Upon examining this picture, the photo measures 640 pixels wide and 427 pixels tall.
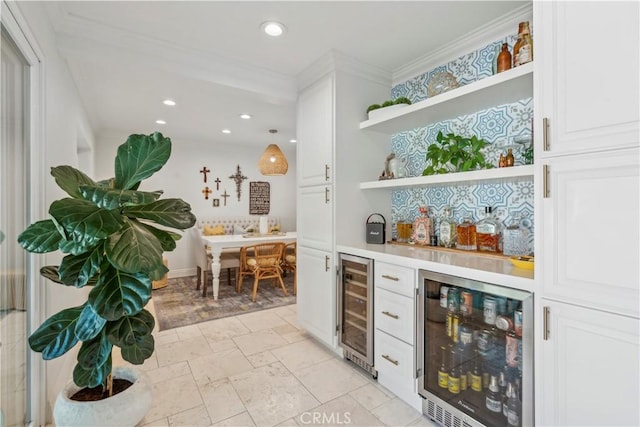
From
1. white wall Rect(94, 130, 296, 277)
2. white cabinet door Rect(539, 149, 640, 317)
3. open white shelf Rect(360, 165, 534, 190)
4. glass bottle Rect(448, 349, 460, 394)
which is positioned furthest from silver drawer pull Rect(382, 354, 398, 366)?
white wall Rect(94, 130, 296, 277)

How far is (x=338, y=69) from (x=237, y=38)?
784mm

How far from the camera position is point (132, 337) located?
4.13 ft

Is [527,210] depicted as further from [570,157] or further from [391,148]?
[391,148]

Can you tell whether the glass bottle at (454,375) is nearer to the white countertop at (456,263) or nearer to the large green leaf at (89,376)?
the white countertop at (456,263)

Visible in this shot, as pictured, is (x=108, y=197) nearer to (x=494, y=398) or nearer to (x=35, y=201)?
(x=35, y=201)

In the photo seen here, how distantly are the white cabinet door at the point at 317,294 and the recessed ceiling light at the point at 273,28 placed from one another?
1.67 metres

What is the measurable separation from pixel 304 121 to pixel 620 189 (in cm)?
221

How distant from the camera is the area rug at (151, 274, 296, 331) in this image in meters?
3.37

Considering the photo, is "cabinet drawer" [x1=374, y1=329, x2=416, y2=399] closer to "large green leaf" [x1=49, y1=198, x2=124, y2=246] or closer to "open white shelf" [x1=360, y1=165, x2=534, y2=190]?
"open white shelf" [x1=360, y1=165, x2=534, y2=190]

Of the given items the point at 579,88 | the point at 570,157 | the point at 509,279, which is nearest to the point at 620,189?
the point at 570,157

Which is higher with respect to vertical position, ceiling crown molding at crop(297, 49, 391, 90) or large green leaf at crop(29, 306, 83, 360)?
ceiling crown molding at crop(297, 49, 391, 90)

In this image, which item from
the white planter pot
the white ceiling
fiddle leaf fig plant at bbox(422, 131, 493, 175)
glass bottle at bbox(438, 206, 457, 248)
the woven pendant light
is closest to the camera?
the white planter pot

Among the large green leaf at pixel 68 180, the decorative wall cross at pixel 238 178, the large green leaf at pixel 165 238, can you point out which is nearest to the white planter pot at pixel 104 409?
the large green leaf at pixel 165 238

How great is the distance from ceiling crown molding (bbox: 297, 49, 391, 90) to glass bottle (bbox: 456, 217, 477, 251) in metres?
1.43
